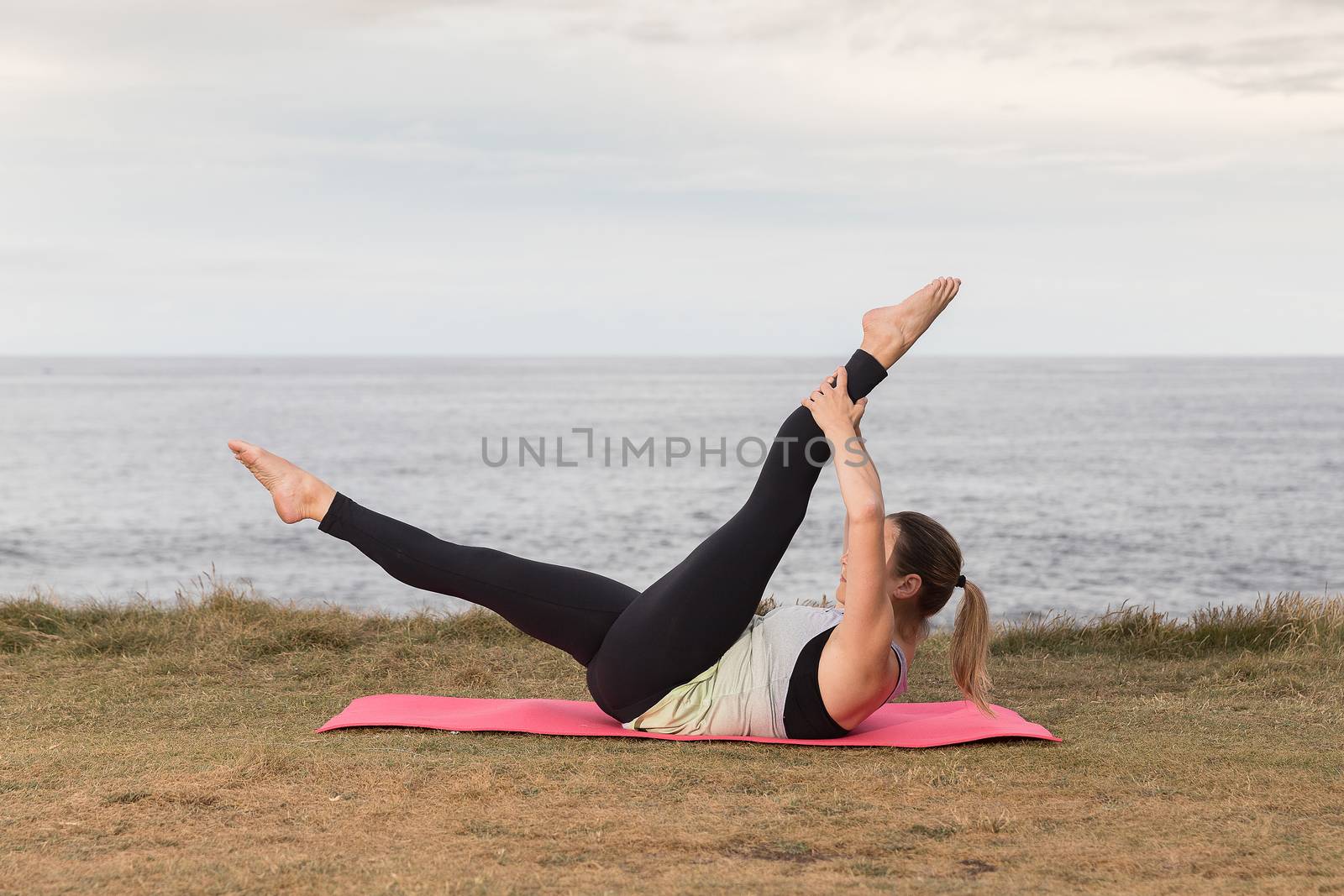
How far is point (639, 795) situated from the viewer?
9.46 ft

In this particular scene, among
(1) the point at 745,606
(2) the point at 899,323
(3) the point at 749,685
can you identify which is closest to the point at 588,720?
(3) the point at 749,685

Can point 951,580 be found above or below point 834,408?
below

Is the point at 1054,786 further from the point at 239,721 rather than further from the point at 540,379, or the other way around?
the point at 540,379

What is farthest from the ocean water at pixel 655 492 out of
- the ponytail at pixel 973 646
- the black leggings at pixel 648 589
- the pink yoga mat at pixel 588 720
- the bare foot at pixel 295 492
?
the ponytail at pixel 973 646

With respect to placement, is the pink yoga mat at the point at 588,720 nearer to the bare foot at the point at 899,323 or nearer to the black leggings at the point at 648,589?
the black leggings at the point at 648,589

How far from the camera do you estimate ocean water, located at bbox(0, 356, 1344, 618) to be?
708 inches

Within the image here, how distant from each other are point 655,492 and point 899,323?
25915 mm

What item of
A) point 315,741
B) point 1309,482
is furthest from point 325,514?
point 1309,482

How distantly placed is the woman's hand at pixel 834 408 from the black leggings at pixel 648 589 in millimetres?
65

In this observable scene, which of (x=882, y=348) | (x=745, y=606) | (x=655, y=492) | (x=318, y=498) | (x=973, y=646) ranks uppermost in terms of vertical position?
(x=882, y=348)

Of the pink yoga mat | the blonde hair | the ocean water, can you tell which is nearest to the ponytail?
the blonde hair

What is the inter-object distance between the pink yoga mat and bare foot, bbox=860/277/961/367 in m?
1.17

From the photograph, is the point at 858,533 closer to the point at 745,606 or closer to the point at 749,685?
the point at 745,606

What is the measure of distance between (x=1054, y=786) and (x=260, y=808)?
2.01m
